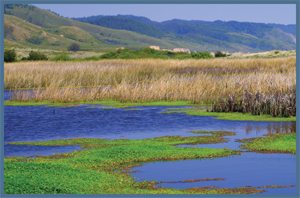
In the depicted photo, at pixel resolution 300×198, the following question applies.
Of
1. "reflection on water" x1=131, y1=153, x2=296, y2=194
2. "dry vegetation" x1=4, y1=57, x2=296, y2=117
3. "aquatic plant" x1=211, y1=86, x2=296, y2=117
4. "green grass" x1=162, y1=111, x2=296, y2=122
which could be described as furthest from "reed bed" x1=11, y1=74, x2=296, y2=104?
"reflection on water" x1=131, y1=153, x2=296, y2=194

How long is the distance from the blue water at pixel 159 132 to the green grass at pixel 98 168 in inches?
16.8

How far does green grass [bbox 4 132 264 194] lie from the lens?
7.92m

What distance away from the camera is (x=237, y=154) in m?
11.0

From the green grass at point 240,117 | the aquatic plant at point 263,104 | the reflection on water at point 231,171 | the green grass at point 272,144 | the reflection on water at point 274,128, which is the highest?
the aquatic plant at point 263,104

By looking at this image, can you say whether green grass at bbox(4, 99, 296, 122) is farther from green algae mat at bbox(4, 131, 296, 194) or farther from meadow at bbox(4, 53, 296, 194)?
green algae mat at bbox(4, 131, 296, 194)

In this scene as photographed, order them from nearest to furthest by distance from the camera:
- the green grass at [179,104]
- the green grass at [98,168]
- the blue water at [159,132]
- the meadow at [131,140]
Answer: the green grass at [98,168], the meadow at [131,140], the blue water at [159,132], the green grass at [179,104]

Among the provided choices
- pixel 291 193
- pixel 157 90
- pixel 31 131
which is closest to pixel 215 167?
pixel 291 193

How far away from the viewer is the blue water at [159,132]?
356 inches

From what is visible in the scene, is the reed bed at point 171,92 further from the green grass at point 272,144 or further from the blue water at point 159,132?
the green grass at point 272,144

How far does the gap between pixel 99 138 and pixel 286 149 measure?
231 inches

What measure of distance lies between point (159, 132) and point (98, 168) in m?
5.52

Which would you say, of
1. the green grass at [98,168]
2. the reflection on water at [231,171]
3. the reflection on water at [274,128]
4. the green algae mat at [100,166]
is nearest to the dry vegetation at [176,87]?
the reflection on water at [274,128]

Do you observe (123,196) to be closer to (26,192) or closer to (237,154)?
(26,192)

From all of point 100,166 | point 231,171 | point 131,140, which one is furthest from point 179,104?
point 231,171
